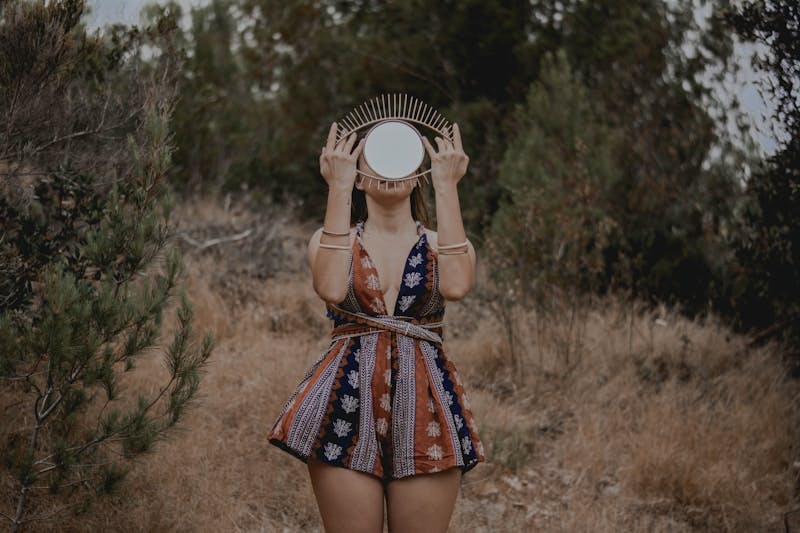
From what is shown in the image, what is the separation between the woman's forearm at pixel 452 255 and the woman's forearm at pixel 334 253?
277 mm

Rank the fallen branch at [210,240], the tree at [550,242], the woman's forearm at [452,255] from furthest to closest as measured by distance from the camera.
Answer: the fallen branch at [210,240], the tree at [550,242], the woman's forearm at [452,255]

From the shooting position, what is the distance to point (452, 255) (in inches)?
86.7

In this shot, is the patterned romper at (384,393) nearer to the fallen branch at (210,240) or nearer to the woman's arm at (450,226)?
the woman's arm at (450,226)

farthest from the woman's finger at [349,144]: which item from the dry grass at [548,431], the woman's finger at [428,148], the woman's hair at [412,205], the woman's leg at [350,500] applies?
the dry grass at [548,431]

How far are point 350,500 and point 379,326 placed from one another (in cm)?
50

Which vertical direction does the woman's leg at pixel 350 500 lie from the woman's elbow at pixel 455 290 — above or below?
below

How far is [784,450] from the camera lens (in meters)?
4.52

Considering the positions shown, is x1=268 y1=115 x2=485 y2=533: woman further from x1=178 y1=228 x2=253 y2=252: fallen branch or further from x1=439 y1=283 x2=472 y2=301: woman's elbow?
x1=178 y1=228 x2=253 y2=252: fallen branch

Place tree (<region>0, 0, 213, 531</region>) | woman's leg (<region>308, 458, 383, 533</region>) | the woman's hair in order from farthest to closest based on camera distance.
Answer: tree (<region>0, 0, 213, 531</region>)
the woman's hair
woman's leg (<region>308, 458, 383, 533</region>)

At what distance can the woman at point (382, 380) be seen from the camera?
2.11 metres

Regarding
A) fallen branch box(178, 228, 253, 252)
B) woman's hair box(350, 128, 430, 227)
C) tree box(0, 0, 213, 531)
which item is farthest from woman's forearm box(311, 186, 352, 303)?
fallen branch box(178, 228, 253, 252)

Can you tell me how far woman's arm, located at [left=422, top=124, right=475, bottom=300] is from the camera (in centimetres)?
220

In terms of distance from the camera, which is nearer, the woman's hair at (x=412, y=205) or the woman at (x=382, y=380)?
the woman at (x=382, y=380)

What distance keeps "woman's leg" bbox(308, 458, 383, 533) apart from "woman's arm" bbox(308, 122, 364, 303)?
1.61 ft
